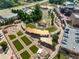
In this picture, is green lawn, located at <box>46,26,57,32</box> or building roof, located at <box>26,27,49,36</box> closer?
building roof, located at <box>26,27,49,36</box>

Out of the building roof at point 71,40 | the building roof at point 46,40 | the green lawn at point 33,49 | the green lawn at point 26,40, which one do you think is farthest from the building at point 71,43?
the green lawn at point 26,40

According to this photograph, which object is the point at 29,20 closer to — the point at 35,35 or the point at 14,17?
the point at 14,17

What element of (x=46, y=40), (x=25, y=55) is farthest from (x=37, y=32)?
(x=25, y=55)

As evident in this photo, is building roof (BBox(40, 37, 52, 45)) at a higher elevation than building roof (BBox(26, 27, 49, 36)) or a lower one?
lower

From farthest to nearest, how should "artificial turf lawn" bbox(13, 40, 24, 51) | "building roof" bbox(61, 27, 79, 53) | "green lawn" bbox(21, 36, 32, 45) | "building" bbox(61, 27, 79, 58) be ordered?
1. "green lawn" bbox(21, 36, 32, 45)
2. "artificial turf lawn" bbox(13, 40, 24, 51)
3. "building roof" bbox(61, 27, 79, 53)
4. "building" bbox(61, 27, 79, 58)

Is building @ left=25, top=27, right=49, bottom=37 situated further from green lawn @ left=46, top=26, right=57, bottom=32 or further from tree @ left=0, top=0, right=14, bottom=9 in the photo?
tree @ left=0, top=0, right=14, bottom=9

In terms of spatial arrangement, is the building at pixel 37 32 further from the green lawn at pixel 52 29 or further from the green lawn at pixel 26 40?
the green lawn at pixel 26 40

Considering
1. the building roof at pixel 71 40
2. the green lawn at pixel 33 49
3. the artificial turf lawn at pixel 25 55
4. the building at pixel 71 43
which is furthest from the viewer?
the building roof at pixel 71 40

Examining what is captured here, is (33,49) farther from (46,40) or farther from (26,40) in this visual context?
(46,40)

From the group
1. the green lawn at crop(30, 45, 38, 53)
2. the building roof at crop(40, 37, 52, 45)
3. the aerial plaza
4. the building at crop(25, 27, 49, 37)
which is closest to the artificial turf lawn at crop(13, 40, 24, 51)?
the aerial plaza
